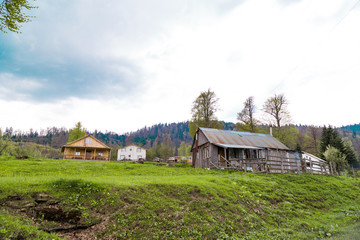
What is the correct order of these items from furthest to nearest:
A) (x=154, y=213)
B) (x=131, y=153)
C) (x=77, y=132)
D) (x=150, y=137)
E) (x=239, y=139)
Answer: (x=150, y=137) → (x=131, y=153) → (x=77, y=132) → (x=239, y=139) → (x=154, y=213)

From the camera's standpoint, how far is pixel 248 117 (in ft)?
143

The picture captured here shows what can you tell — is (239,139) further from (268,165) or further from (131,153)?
(131,153)

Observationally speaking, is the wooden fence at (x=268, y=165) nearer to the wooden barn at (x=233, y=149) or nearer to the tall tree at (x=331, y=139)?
the wooden barn at (x=233, y=149)

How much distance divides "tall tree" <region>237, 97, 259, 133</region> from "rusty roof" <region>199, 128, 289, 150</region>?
1021 centimetres

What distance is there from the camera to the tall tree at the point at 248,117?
4312cm

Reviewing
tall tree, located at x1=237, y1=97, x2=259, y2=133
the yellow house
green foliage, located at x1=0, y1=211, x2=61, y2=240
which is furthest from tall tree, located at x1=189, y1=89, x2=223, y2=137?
green foliage, located at x1=0, y1=211, x2=61, y2=240

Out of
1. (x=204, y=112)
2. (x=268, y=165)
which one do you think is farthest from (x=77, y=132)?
(x=268, y=165)

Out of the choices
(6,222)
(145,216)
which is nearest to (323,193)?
(145,216)

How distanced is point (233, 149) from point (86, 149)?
32.0 metres

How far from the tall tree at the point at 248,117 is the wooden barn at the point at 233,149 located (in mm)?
9920

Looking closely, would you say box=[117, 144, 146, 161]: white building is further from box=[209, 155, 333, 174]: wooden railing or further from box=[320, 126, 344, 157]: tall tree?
box=[320, 126, 344, 157]: tall tree

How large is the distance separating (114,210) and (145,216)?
1161 millimetres

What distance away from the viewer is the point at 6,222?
609 centimetres

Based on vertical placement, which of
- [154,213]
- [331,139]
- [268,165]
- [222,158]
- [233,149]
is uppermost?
[331,139]
